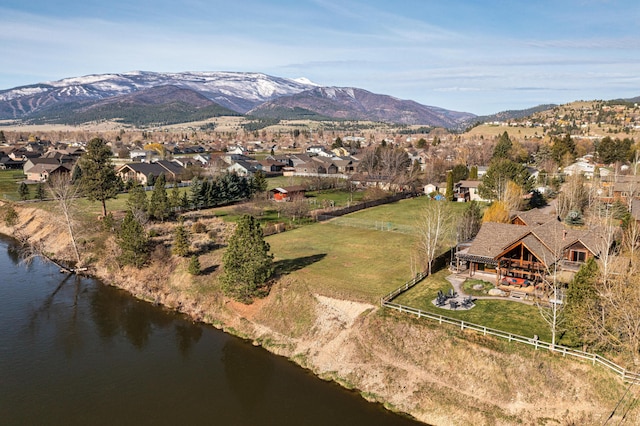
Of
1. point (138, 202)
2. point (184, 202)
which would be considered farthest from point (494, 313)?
point (184, 202)

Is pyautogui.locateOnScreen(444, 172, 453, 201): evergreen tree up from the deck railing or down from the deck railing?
up

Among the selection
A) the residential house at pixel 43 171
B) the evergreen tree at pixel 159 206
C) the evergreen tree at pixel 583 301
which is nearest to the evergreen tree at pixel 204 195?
the evergreen tree at pixel 159 206

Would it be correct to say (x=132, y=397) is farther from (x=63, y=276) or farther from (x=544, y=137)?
(x=544, y=137)

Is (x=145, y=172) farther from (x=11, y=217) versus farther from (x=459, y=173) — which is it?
(x=459, y=173)

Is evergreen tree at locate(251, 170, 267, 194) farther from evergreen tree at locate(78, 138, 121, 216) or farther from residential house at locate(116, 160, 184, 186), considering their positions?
residential house at locate(116, 160, 184, 186)

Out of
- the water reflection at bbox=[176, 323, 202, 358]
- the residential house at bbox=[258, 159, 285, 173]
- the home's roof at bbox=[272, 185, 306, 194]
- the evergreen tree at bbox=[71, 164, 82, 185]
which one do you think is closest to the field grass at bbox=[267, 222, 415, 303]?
the water reflection at bbox=[176, 323, 202, 358]

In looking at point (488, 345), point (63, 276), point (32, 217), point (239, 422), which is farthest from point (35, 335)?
point (32, 217)

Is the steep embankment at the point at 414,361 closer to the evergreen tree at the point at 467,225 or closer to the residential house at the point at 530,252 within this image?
the residential house at the point at 530,252
